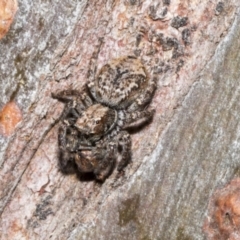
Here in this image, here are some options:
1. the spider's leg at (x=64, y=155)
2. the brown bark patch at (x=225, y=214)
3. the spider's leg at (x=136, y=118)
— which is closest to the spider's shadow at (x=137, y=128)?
the spider's leg at (x=136, y=118)

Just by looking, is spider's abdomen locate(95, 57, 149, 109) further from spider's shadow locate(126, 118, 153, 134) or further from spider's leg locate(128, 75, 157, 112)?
spider's shadow locate(126, 118, 153, 134)

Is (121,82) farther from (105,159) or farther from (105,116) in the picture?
(105,159)

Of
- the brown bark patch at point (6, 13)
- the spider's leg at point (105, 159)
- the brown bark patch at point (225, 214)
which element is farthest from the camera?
the spider's leg at point (105, 159)

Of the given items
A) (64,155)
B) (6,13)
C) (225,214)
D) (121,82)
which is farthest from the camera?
(121,82)

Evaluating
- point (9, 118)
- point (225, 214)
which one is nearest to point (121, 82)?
point (9, 118)

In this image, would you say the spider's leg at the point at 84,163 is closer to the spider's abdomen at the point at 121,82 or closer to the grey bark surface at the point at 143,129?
the grey bark surface at the point at 143,129

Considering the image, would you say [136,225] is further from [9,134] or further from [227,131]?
[9,134]

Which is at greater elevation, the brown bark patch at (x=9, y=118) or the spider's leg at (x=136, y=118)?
the spider's leg at (x=136, y=118)

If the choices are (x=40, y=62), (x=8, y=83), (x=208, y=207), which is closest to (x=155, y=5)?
(x=40, y=62)
